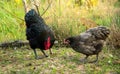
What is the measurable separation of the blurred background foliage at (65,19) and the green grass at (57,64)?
2.38ft

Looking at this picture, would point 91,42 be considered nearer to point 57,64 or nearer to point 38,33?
point 57,64

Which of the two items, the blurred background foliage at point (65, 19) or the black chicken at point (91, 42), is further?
the blurred background foliage at point (65, 19)

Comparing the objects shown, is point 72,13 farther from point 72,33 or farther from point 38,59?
point 38,59

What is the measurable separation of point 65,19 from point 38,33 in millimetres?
2979

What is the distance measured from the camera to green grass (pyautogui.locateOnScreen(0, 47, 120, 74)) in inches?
301

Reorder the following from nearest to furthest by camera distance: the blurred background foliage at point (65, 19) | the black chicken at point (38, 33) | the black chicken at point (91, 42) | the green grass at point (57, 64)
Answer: the green grass at point (57, 64) → the black chicken at point (91, 42) → the black chicken at point (38, 33) → the blurred background foliage at point (65, 19)

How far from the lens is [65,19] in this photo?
36.1 feet

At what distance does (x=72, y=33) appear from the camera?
1033 cm

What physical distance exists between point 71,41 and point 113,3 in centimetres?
862

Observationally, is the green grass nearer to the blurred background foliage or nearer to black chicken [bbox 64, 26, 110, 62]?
black chicken [bbox 64, 26, 110, 62]

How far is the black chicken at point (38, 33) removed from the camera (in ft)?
26.3

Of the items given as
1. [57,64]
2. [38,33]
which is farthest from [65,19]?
[57,64]

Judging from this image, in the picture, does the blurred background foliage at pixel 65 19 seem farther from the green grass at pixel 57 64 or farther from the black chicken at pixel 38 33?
the green grass at pixel 57 64

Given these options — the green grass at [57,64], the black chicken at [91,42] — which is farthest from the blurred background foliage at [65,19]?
the black chicken at [91,42]
